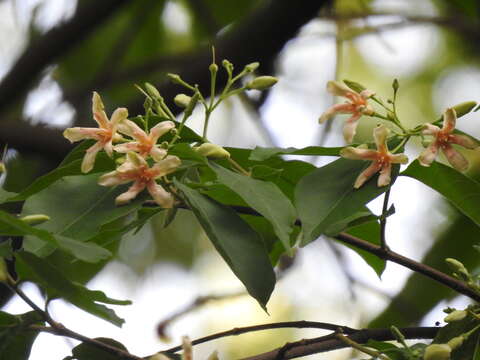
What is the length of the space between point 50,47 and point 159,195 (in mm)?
1417

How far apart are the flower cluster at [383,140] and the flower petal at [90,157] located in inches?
7.6

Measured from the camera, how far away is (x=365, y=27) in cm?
235

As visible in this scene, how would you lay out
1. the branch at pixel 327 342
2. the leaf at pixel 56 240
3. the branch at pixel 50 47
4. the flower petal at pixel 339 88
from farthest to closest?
the branch at pixel 50 47, the flower petal at pixel 339 88, the branch at pixel 327 342, the leaf at pixel 56 240

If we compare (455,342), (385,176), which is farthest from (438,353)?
(385,176)

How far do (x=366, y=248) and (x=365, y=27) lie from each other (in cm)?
167

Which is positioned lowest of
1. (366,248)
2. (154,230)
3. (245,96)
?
(366,248)

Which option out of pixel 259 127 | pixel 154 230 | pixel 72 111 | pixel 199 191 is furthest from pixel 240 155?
pixel 154 230

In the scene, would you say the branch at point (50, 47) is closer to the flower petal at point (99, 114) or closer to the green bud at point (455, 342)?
the flower petal at point (99, 114)

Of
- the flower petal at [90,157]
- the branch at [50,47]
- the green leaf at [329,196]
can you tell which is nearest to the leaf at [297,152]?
the green leaf at [329,196]

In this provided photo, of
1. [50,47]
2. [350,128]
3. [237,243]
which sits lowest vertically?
[237,243]

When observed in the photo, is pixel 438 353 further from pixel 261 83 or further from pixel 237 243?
pixel 261 83

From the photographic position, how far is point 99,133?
756mm

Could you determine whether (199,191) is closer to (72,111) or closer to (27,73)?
(27,73)

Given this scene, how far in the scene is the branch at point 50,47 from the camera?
2021 mm
